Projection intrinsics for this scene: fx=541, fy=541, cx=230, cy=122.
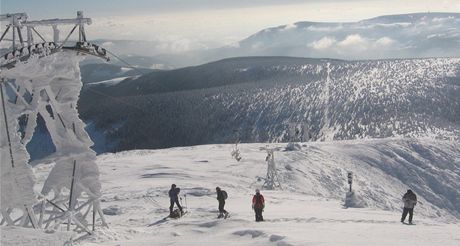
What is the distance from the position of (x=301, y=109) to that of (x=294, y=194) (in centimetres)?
11013

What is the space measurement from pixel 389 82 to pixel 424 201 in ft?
408

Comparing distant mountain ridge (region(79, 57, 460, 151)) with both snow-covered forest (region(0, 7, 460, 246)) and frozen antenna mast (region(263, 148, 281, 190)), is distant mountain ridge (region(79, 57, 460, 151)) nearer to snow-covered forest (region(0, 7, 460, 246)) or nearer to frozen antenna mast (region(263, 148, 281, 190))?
snow-covered forest (region(0, 7, 460, 246))

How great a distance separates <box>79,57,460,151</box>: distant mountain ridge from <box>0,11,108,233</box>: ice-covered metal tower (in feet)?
294

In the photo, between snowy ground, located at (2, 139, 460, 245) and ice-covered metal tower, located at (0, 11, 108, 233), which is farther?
snowy ground, located at (2, 139, 460, 245)

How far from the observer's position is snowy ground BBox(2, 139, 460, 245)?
55.1 feet

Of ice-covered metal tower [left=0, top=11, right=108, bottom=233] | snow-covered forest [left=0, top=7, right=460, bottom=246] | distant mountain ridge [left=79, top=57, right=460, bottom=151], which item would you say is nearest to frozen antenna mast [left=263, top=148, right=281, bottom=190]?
snow-covered forest [left=0, top=7, right=460, bottom=246]

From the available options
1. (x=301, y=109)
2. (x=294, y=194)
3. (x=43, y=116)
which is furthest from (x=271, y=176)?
(x=301, y=109)

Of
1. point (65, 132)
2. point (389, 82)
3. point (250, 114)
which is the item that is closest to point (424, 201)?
point (65, 132)

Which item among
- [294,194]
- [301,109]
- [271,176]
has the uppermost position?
[271,176]

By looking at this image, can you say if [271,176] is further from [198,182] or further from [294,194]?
[198,182]

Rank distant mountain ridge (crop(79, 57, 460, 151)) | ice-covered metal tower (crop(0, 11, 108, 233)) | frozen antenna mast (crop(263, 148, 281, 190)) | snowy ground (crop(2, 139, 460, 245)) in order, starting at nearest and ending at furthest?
ice-covered metal tower (crop(0, 11, 108, 233))
snowy ground (crop(2, 139, 460, 245))
frozen antenna mast (crop(263, 148, 281, 190))
distant mountain ridge (crop(79, 57, 460, 151))

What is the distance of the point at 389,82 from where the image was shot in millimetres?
161750

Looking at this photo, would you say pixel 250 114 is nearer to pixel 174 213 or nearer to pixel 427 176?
pixel 427 176

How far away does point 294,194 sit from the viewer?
107ft
